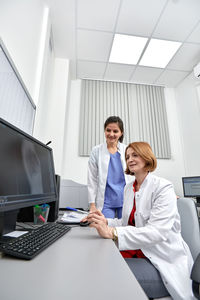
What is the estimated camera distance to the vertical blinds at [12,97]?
0.98 m

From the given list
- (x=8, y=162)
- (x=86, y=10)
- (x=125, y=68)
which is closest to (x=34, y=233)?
(x=8, y=162)

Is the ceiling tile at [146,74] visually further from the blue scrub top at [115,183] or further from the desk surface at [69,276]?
the desk surface at [69,276]

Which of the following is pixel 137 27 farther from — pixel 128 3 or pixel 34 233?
pixel 34 233

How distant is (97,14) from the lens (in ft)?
6.52

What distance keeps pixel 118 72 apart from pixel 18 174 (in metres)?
2.70

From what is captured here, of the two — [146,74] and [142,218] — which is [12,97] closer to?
[142,218]

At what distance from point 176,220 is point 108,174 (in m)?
0.79

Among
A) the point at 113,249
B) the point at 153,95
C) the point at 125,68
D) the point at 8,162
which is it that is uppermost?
the point at 125,68

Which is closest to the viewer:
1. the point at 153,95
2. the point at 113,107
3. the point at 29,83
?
the point at 29,83

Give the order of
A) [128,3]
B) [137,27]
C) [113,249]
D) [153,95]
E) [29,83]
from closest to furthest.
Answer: [113,249], [29,83], [128,3], [137,27], [153,95]

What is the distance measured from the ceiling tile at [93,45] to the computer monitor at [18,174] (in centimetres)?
205

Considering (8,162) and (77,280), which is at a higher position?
(8,162)

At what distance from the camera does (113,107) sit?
2.91 meters

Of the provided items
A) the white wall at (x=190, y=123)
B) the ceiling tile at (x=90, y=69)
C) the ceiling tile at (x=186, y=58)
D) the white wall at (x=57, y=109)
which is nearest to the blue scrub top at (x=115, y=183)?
the white wall at (x=57, y=109)
